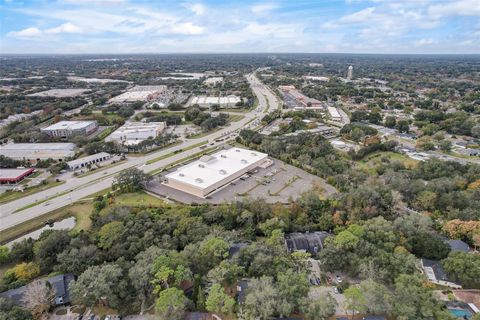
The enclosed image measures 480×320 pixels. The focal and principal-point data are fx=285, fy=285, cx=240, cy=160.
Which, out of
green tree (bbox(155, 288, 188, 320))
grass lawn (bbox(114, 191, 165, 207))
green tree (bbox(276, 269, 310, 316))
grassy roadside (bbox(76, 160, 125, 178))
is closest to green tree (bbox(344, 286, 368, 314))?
green tree (bbox(276, 269, 310, 316))

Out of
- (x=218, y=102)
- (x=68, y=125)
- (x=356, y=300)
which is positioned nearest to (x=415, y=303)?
(x=356, y=300)

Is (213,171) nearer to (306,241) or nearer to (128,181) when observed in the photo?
(128,181)

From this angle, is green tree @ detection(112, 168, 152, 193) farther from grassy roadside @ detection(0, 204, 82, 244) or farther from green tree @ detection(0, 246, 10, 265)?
green tree @ detection(0, 246, 10, 265)

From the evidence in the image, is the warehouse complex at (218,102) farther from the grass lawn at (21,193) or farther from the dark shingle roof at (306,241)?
the dark shingle roof at (306,241)

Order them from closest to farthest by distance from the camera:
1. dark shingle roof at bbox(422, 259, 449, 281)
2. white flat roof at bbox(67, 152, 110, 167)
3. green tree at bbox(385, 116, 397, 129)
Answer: dark shingle roof at bbox(422, 259, 449, 281) < white flat roof at bbox(67, 152, 110, 167) < green tree at bbox(385, 116, 397, 129)

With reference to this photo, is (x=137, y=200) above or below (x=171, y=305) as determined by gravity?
below

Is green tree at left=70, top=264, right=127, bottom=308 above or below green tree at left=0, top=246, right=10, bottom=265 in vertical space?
above
